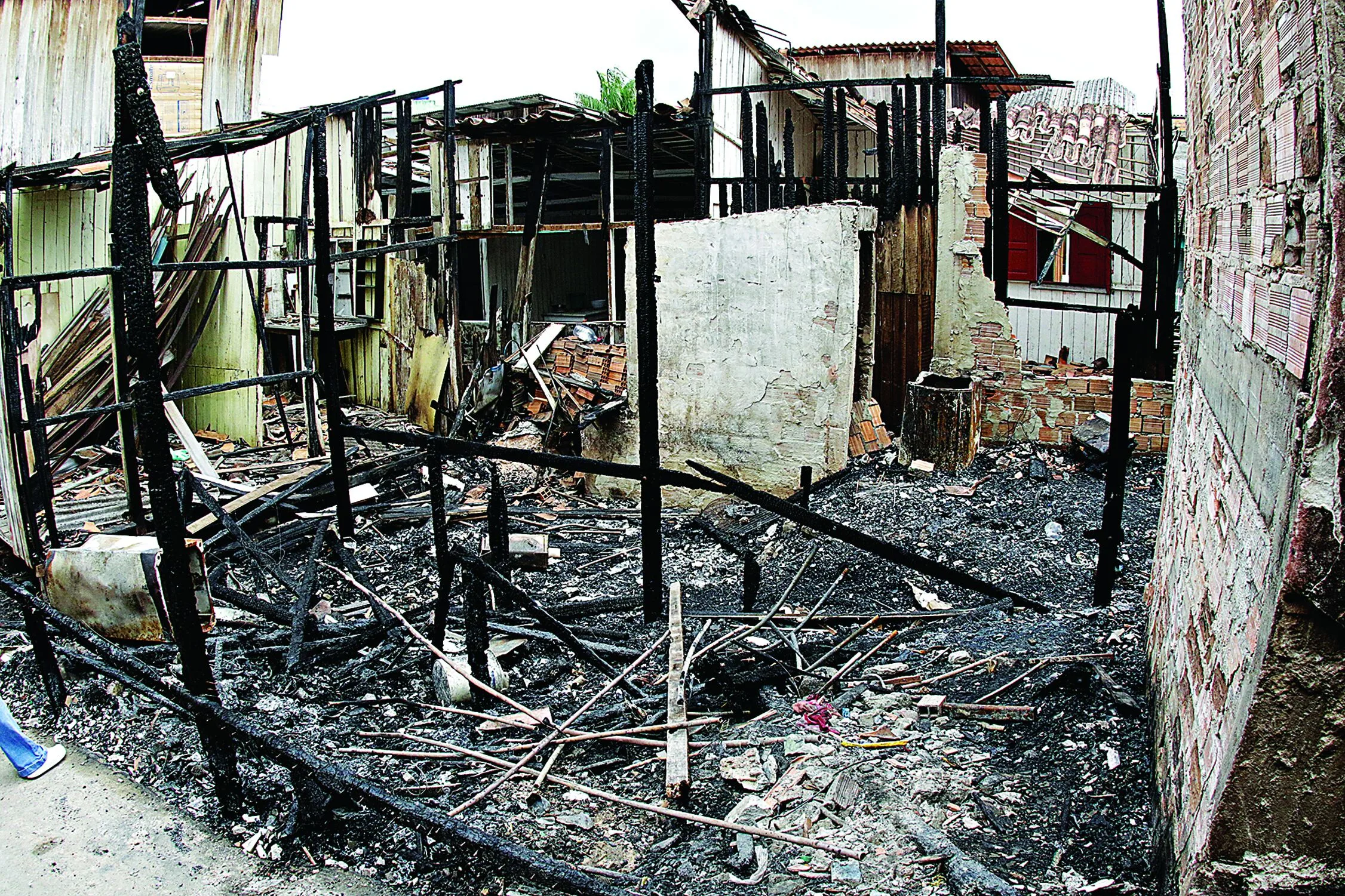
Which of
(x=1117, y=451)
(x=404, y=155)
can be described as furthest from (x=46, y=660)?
(x=404, y=155)

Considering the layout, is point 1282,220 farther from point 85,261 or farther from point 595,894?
point 85,261

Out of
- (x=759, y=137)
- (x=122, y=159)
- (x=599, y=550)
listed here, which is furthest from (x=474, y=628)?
(x=759, y=137)

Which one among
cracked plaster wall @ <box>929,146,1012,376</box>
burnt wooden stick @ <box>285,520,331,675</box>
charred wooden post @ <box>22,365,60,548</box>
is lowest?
burnt wooden stick @ <box>285,520,331,675</box>

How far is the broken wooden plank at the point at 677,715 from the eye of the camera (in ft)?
13.1

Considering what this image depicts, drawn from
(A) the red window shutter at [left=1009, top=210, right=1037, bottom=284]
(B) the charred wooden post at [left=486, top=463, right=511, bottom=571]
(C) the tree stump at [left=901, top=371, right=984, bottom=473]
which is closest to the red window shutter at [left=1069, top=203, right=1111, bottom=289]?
(A) the red window shutter at [left=1009, top=210, right=1037, bottom=284]

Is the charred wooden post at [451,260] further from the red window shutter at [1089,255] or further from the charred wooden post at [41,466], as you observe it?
the red window shutter at [1089,255]

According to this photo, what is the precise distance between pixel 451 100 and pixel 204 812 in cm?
1034

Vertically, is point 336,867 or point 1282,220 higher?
point 1282,220

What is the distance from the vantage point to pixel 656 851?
3.77 m

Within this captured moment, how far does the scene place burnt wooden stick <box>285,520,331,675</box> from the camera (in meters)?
5.61

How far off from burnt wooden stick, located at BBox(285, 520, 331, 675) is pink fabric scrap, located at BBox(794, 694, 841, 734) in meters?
2.82

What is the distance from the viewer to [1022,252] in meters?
16.3

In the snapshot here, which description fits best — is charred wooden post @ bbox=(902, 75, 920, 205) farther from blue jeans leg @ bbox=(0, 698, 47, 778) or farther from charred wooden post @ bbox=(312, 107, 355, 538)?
blue jeans leg @ bbox=(0, 698, 47, 778)

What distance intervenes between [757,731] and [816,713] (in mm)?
295
